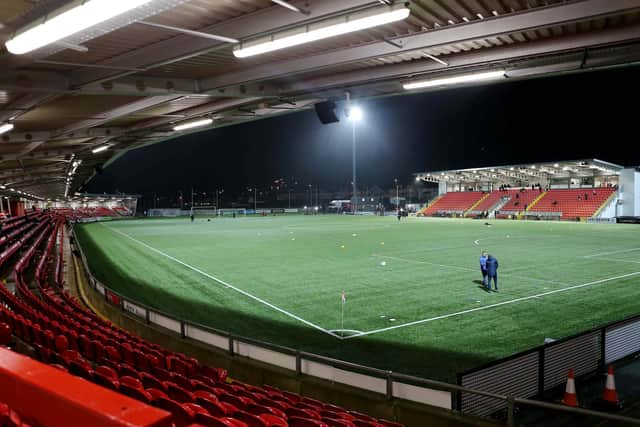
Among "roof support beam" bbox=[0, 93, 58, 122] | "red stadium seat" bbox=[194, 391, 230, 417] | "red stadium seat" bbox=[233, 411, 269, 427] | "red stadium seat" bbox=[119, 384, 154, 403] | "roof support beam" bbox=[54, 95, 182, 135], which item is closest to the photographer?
"red stadium seat" bbox=[119, 384, 154, 403]

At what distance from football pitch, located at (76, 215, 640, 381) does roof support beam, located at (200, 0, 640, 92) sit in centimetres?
584

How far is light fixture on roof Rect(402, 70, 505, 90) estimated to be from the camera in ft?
23.9

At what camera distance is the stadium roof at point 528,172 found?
55812 mm

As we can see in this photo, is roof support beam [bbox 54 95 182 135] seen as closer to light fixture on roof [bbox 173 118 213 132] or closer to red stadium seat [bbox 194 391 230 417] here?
light fixture on roof [bbox 173 118 213 132]

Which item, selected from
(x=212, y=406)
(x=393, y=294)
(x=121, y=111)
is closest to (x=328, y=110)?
(x=121, y=111)

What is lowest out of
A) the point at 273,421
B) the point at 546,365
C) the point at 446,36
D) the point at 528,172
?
the point at 546,365

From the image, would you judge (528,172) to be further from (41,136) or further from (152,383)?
(152,383)

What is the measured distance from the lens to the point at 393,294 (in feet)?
49.2

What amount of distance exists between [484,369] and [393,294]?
8.83 meters

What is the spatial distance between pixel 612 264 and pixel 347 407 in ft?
63.6

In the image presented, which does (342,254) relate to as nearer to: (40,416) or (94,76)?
(94,76)

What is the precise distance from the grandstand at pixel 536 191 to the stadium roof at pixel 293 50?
51784mm

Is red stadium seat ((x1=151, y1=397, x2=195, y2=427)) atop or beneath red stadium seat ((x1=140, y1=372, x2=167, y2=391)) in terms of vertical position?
atop

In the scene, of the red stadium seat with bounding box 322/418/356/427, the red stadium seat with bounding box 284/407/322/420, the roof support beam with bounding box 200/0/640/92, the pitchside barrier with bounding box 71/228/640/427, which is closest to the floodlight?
the roof support beam with bounding box 200/0/640/92
